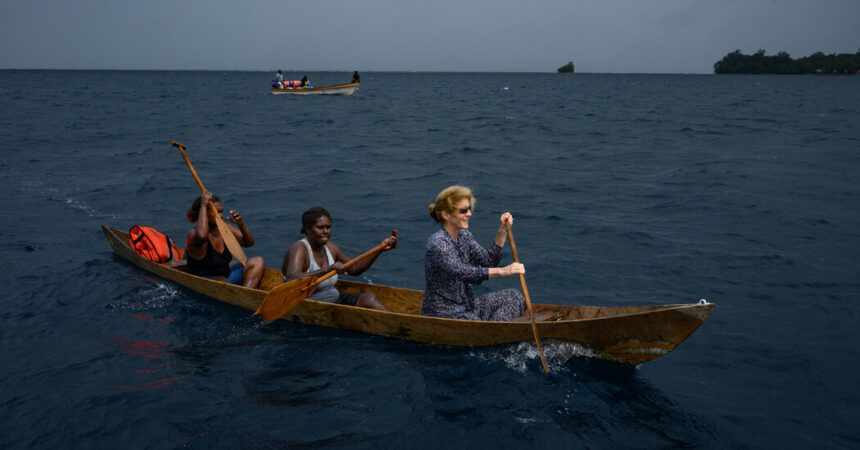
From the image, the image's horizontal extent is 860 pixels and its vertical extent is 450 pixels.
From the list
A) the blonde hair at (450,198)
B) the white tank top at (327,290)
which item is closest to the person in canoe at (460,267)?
the blonde hair at (450,198)

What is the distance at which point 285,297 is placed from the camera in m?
6.30

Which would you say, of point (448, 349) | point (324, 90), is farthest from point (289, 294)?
point (324, 90)

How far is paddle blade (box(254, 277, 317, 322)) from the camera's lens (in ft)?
20.2

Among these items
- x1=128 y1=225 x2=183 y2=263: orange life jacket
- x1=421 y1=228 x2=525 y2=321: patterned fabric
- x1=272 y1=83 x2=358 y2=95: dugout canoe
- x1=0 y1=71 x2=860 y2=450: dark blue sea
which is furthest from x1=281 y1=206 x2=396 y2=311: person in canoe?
x1=272 y1=83 x2=358 y2=95: dugout canoe

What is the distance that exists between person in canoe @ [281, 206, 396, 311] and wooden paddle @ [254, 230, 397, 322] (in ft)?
0.30

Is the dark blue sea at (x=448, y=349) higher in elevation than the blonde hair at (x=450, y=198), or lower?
lower

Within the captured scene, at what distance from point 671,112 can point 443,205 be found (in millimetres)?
37185

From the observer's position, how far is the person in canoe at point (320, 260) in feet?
20.5

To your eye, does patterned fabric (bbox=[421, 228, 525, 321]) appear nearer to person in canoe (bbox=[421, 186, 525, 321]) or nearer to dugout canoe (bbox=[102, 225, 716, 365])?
person in canoe (bbox=[421, 186, 525, 321])

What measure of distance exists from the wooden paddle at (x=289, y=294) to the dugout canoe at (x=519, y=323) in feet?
0.89

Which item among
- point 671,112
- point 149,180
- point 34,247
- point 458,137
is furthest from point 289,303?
point 671,112

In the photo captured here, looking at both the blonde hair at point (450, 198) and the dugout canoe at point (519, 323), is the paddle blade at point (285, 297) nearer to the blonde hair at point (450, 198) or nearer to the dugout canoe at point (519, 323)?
the dugout canoe at point (519, 323)

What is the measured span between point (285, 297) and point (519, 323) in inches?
103

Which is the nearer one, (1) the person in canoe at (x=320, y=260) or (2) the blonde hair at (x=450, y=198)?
(2) the blonde hair at (x=450, y=198)
